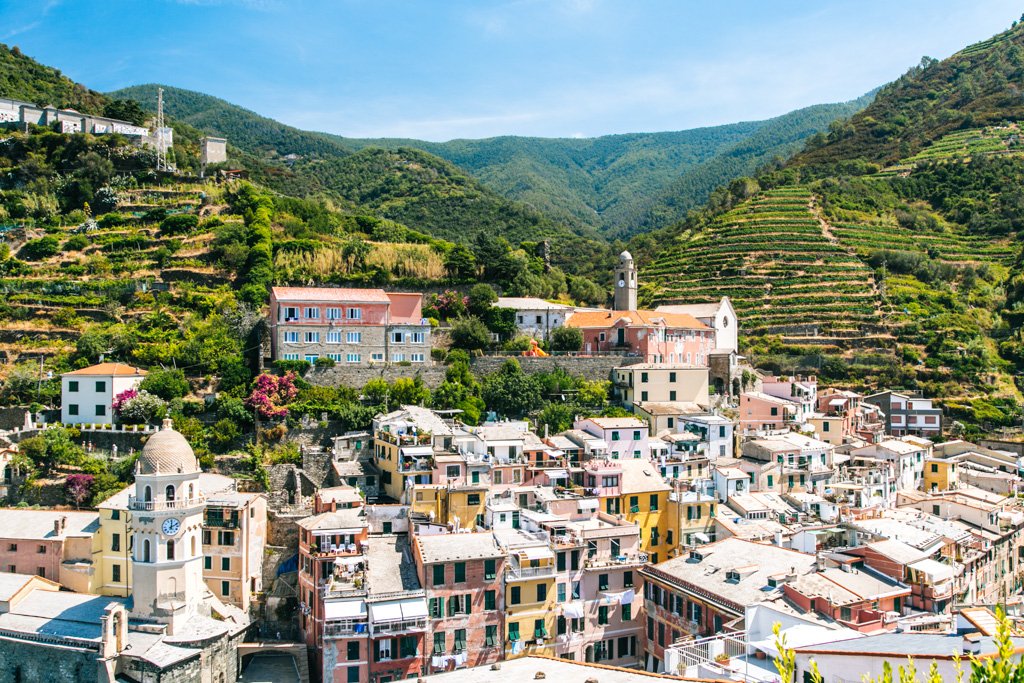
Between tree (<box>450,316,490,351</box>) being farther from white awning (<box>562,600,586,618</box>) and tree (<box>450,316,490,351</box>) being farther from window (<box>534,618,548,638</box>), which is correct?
window (<box>534,618,548,638</box>)

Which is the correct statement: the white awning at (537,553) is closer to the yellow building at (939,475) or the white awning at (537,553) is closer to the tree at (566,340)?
the tree at (566,340)

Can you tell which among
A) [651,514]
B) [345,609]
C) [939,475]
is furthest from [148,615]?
[939,475]

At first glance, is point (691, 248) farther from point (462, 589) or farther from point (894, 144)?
point (462, 589)

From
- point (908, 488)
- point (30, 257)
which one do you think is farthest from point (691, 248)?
point (30, 257)

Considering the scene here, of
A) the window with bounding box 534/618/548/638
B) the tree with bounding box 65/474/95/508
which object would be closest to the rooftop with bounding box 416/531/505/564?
the window with bounding box 534/618/548/638

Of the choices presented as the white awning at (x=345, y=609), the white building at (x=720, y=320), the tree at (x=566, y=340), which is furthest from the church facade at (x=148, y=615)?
the white building at (x=720, y=320)

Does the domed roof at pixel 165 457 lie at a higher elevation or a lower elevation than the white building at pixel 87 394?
lower

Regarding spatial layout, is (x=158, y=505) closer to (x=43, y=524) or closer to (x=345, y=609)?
(x=43, y=524)
